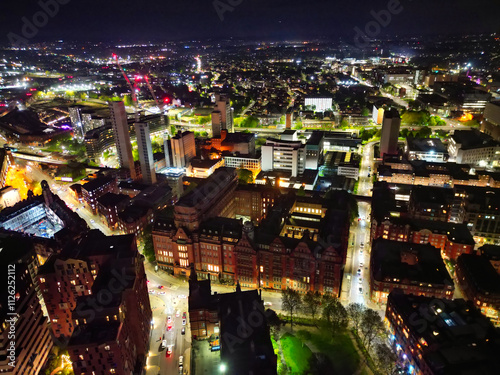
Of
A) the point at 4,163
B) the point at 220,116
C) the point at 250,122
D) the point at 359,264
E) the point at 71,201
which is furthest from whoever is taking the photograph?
the point at 250,122

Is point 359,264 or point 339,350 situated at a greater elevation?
point 359,264

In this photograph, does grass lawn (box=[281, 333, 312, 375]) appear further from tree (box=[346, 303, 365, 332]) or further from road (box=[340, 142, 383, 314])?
road (box=[340, 142, 383, 314])

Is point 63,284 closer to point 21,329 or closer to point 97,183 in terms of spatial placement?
point 21,329

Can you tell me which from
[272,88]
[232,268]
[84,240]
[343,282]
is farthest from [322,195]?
[272,88]

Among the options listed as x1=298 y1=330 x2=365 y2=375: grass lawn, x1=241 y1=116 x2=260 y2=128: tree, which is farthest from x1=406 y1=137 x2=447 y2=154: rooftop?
x1=298 y1=330 x2=365 y2=375: grass lawn

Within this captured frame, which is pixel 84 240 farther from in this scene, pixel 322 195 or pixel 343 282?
pixel 322 195

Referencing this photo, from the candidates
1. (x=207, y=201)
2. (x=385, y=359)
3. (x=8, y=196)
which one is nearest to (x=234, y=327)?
(x=385, y=359)
